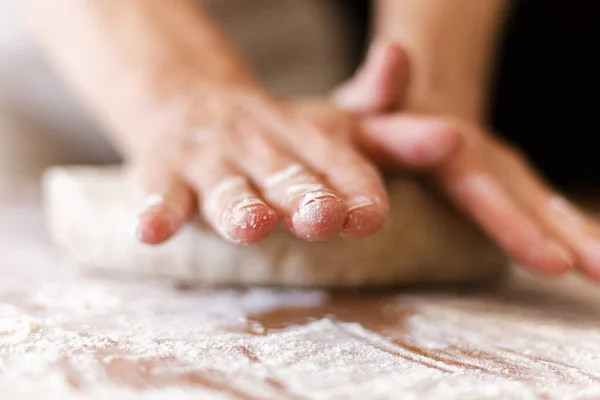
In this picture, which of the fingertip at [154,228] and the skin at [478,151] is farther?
the skin at [478,151]

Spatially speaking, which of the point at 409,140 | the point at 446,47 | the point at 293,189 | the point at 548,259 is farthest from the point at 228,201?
the point at 446,47

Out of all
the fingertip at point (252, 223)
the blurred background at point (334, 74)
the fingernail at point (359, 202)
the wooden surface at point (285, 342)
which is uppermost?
the blurred background at point (334, 74)

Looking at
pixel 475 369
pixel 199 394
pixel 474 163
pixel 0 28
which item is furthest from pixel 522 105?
pixel 199 394

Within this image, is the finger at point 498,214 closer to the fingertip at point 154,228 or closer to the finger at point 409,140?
the finger at point 409,140

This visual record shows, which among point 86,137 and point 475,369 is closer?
point 475,369

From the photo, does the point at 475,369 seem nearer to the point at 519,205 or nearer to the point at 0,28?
the point at 519,205

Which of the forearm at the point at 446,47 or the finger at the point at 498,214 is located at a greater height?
the forearm at the point at 446,47

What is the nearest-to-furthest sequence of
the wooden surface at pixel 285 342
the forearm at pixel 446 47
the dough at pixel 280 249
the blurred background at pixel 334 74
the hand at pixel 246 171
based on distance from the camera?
the wooden surface at pixel 285 342 < the hand at pixel 246 171 < the dough at pixel 280 249 < the forearm at pixel 446 47 < the blurred background at pixel 334 74

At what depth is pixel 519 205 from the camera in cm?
68

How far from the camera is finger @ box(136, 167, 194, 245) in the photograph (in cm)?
53

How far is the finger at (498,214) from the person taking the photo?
0.64 m

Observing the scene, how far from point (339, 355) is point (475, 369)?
0.31ft

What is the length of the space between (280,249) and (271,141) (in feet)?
0.35

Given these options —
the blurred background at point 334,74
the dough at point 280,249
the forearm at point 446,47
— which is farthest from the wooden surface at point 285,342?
the blurred background at point 334,74
